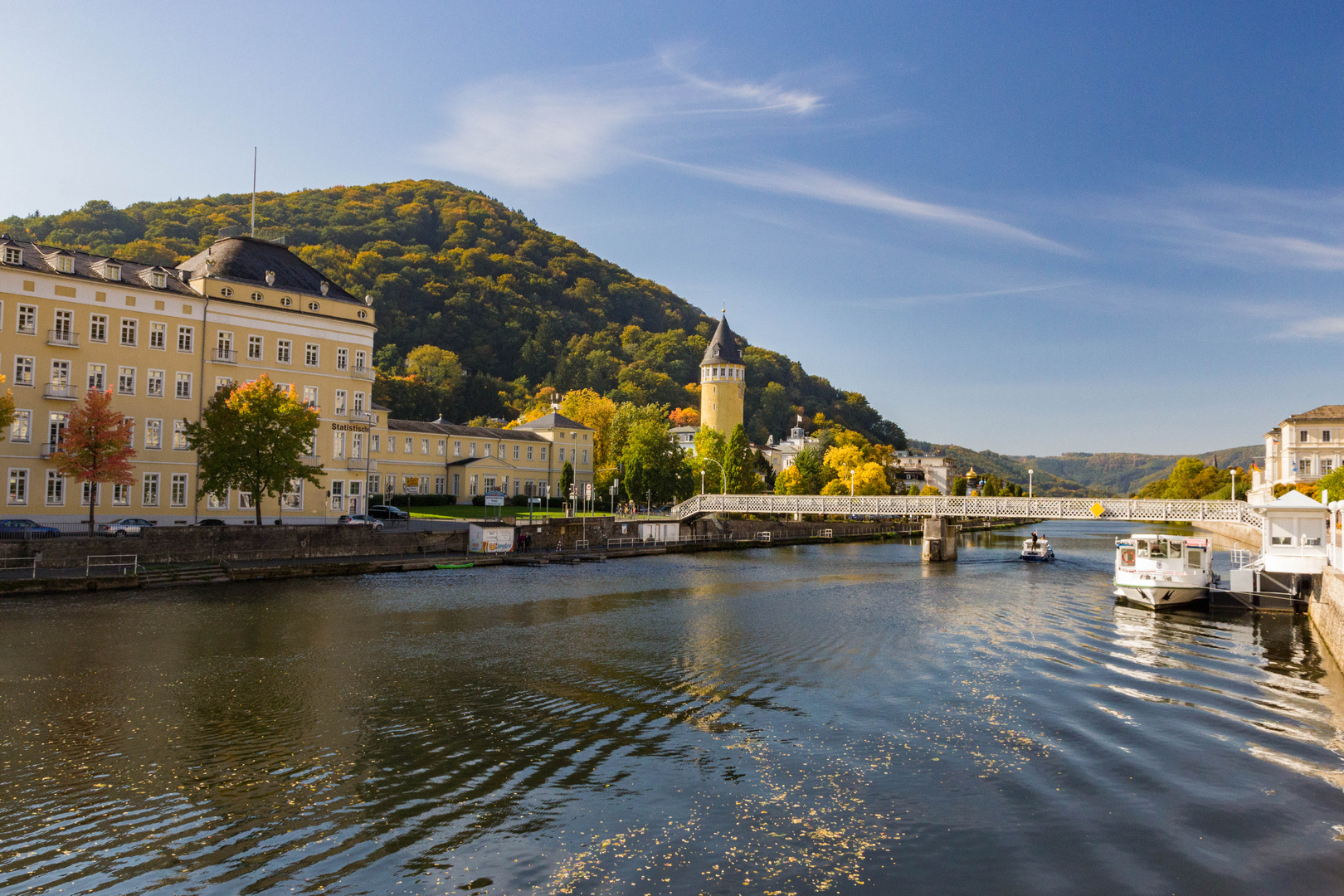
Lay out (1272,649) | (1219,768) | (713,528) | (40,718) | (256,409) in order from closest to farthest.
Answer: (1219,768) < (40,718) < (1272,649) < (256,409) < (713,528)

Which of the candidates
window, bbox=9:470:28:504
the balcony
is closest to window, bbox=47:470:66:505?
window, bbox=9:470:28:504

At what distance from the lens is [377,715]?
62.7 ft

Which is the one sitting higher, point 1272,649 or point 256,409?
point 256,409

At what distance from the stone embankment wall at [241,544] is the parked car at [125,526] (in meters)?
2.68

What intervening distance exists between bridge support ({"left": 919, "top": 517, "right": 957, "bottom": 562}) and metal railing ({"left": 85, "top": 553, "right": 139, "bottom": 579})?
182 ft

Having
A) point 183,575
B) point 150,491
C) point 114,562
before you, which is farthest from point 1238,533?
point 114,562

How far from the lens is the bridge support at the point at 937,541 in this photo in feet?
240

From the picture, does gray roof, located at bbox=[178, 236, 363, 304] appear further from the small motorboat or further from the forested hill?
the forested hill

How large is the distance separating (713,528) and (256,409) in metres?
50.4

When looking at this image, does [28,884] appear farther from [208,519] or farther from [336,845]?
[208,519]

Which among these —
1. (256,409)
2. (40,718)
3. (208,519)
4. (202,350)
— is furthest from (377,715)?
(202,350)

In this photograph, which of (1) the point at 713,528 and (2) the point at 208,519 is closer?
(2) the point at 208,519

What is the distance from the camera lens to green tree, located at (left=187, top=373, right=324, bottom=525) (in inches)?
1950

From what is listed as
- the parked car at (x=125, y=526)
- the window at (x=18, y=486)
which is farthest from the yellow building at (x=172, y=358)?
the parked car at (x=125, y=526)
